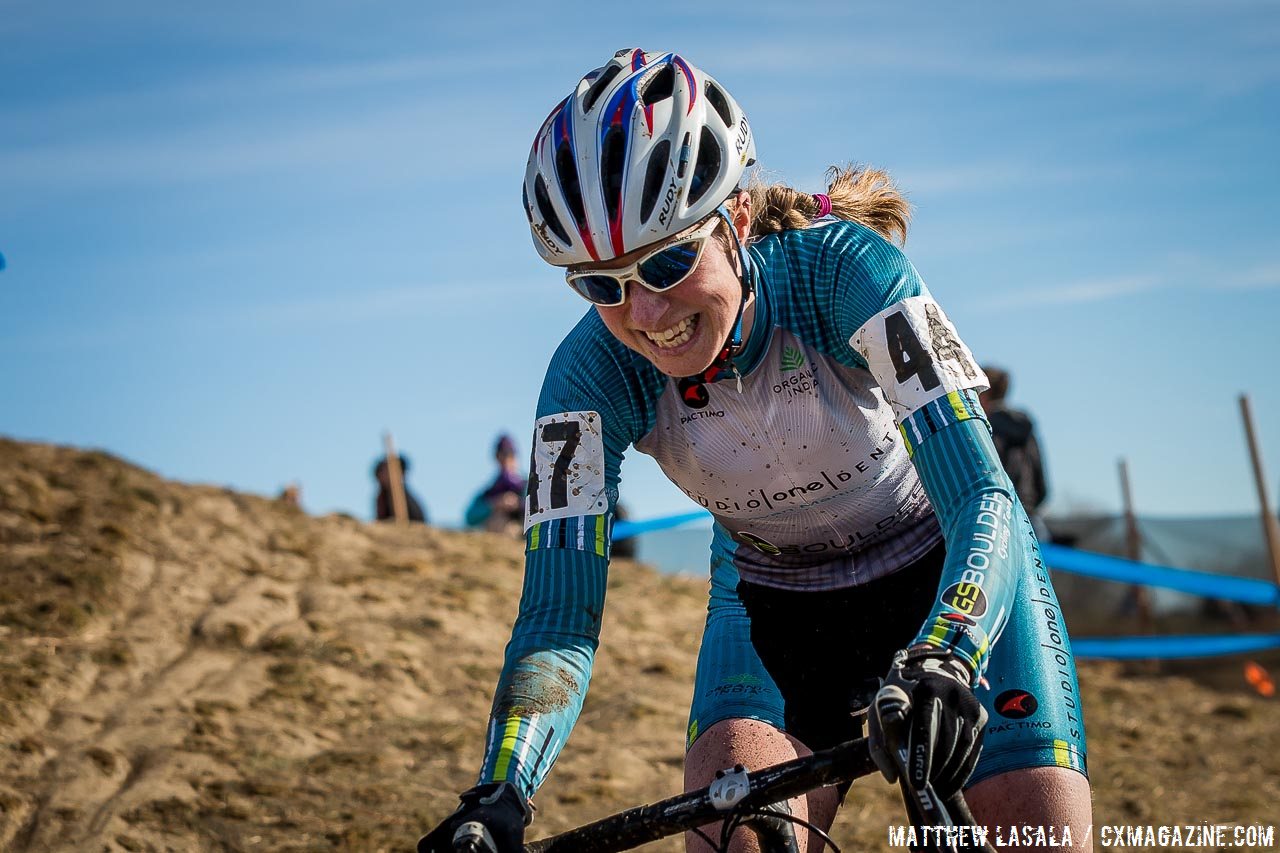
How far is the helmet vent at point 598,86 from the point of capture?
3.32 m

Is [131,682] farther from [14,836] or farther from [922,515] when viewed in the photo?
Answer: [922,515]

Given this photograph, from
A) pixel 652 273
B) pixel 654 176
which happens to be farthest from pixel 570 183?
pixel 652 273

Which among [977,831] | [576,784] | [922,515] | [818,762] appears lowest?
[576,784]

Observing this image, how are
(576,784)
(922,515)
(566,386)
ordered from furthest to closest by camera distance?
(576,784), (922,515), (566,386)

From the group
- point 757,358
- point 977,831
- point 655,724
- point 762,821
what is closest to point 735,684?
point 762,821

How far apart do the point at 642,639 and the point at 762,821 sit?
757 cm

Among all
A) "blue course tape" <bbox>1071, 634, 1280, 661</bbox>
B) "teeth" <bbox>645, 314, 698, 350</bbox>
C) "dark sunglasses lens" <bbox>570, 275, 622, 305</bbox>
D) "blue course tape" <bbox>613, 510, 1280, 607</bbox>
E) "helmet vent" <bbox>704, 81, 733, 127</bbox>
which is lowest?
"blue course tape" <bbox>1071, 634, 1280, 661</bbox>

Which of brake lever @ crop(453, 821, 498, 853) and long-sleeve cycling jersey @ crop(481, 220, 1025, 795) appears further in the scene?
long-sleeve cycling jersey @ crop(481, 220, 1025, 795)

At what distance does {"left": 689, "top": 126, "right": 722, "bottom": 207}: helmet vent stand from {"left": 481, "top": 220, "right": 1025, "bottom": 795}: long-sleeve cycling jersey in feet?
1.10

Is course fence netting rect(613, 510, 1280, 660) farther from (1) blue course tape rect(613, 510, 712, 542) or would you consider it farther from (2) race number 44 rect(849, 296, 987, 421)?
(2) race number 44 rect(849, 296, 987, 421)

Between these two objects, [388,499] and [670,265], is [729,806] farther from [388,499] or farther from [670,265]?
[388,499]

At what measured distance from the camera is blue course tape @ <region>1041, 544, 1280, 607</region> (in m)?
11.8

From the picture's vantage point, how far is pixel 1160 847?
776 centimetres

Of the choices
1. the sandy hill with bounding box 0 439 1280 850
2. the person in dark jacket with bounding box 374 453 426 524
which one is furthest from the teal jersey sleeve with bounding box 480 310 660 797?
the person in dark jacket with bounding box 374 453 426 524
